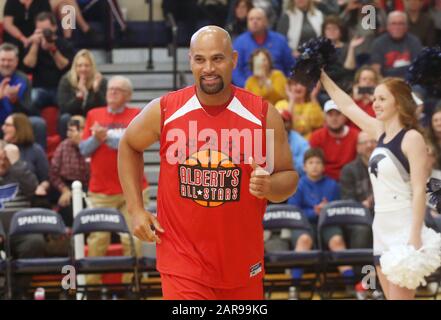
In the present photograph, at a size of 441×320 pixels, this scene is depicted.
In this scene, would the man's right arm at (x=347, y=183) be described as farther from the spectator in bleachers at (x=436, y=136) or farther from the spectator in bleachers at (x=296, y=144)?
the spectator in bleachers at (x=436, y=136)

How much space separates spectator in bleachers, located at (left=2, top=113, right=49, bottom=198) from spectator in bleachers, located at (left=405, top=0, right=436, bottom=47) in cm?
489

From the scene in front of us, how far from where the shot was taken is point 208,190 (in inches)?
225

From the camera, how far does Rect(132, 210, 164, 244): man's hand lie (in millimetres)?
5738

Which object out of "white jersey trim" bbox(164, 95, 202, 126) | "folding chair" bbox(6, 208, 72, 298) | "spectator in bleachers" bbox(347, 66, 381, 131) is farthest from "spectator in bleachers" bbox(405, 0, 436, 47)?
"white jersey trim" bbox(164, 95, 202, 126)

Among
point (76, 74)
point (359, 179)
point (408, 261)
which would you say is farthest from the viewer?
point (76, 74)

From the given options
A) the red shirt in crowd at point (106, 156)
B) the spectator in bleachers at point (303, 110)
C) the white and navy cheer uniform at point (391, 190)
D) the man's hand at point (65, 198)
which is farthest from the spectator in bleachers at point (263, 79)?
the white and navy cheer uniform at point (391, 190)

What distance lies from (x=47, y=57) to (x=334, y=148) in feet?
11.4

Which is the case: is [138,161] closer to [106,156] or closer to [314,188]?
[106,156]

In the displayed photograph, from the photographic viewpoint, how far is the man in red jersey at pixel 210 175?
5.72 meters

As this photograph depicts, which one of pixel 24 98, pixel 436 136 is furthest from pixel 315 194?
pixel 24 98

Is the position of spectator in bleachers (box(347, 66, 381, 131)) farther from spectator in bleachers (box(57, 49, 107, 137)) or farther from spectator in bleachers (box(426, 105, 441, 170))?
spectator in bleachers (box(57, 49, 107, 137))

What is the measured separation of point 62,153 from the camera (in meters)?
10.3

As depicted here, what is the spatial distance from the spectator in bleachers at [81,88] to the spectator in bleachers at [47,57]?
64 centimetres
